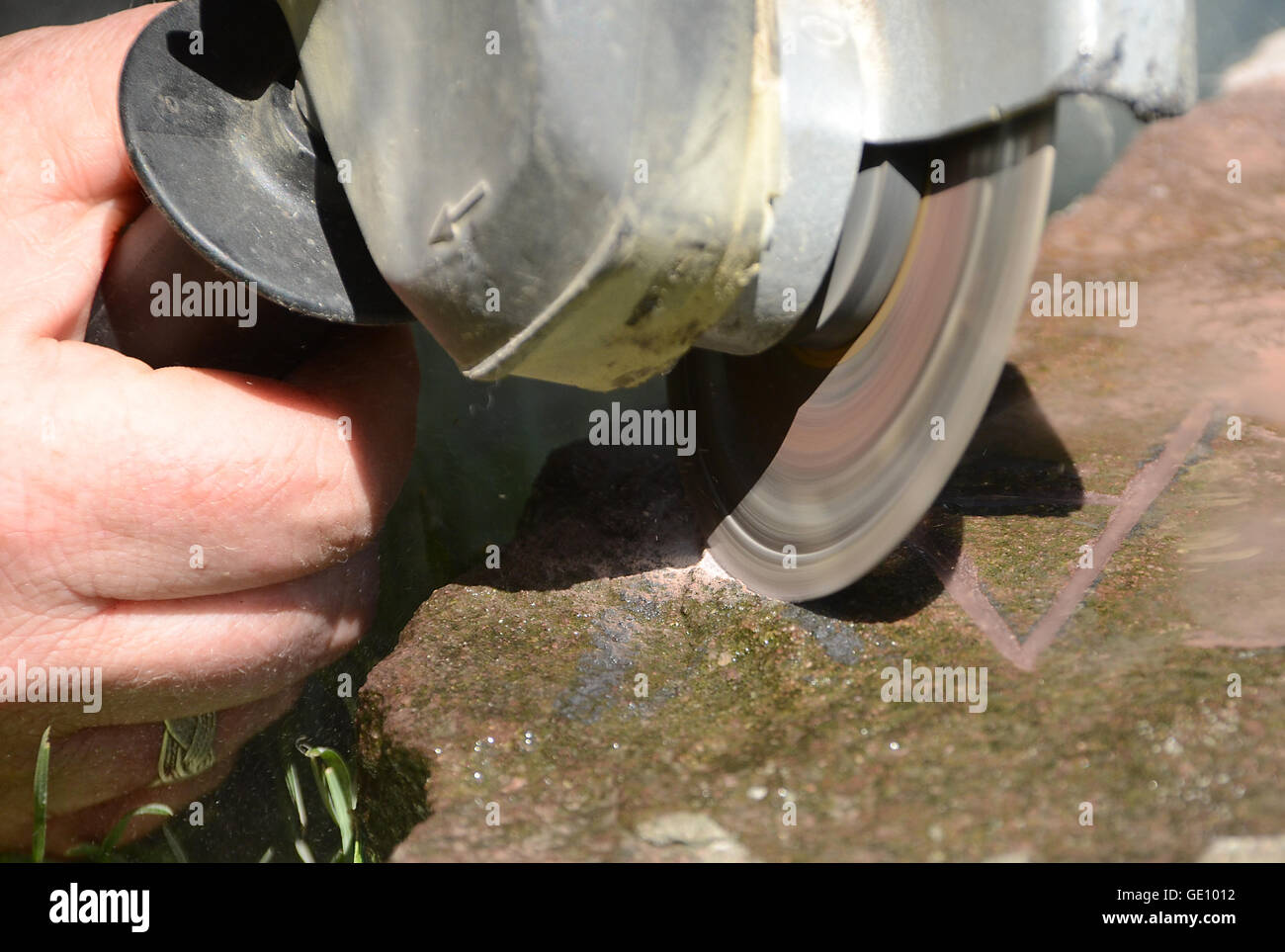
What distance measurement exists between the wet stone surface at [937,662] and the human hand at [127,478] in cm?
29

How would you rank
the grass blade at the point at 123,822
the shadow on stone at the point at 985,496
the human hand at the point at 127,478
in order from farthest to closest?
the grass blade at the point at 123,822
the shadow on stone at the point at 985,496
the human hand at the point at 127,478

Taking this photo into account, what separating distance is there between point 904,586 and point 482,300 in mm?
914

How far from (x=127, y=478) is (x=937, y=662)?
1.33m

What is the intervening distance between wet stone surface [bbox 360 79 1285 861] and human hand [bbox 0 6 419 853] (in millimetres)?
288

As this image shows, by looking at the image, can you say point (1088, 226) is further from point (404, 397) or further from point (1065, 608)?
point (404, 397)

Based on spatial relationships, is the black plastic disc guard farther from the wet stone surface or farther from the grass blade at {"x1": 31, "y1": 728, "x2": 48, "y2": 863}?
the grass blade at {"x1": 31, "y1": 728, "x2": 48, "y2": 863}

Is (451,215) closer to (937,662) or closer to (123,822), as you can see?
(937,662)

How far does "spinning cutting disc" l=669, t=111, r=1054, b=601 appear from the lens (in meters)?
1.59

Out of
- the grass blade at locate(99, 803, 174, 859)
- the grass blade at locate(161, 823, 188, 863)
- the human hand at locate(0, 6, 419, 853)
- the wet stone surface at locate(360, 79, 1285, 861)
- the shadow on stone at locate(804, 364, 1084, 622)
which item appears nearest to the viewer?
the wet stone surface at locate(360, 79, 1285, 861)

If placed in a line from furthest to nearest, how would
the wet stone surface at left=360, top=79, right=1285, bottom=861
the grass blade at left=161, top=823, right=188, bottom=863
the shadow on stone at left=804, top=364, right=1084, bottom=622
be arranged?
1. the grass blade at left=161, top=823, right=188, bottom=863
2. the shadow on stone at left=804, top=364, right=1084, bottom=622
3. the wet stone surface at left=360, top=79, right=1285, bottom=861

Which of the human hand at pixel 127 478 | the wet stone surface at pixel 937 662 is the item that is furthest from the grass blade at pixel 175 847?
the wet stone surface at pixel 937 662

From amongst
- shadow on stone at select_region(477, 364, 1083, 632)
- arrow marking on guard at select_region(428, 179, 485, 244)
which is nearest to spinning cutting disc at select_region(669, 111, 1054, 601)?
shadow on stone at select_region(477, 364, 1083, 632)

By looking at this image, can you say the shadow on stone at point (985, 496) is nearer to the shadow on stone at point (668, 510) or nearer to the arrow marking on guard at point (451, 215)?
the shadow on stone at point (668, 510)

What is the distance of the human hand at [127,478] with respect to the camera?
72.6 inches
